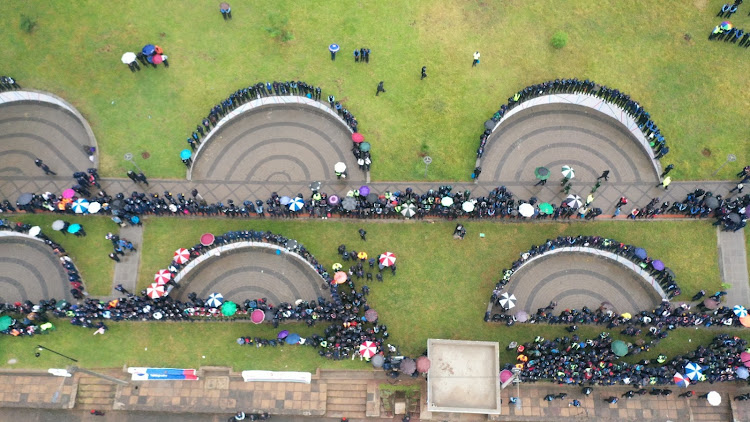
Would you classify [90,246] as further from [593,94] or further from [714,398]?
[714,398]

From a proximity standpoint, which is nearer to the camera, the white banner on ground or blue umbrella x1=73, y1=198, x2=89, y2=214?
the white banner on ground

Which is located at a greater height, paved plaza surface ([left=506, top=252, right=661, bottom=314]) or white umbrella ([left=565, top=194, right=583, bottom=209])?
white umbrella ([left=565, top=194, right=583, bottom=209])

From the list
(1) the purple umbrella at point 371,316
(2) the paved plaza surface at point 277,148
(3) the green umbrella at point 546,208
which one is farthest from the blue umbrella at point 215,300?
(3) the green umbrella at point 546,208

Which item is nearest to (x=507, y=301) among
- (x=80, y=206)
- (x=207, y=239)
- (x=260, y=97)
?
(x=207, y=239)

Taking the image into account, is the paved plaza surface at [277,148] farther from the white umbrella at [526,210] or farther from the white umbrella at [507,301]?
the white umbrella at [507,301]

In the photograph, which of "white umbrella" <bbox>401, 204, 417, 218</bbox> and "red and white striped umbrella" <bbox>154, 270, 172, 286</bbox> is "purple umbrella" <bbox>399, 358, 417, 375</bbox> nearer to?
"white umbrella" <bbox>401, 204, 417, 218</bbox>

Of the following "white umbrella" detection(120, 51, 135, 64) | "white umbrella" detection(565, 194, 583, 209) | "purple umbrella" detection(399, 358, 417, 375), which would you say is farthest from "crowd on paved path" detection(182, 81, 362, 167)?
"white umbrella" detection(565, 194, 583, 209)

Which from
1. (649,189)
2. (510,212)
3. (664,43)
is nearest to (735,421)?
(649,189)
